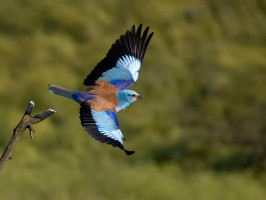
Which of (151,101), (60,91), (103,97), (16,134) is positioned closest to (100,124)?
(103,97)

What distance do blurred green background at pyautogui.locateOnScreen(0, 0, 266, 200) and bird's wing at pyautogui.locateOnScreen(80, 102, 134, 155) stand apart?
4043 millimetres

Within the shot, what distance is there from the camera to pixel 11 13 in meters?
11.0

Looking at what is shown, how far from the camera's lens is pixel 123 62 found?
383 centimetres

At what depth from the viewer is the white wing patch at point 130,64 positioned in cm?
378

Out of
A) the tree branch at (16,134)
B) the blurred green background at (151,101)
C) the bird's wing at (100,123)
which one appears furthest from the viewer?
the blurred green background at (151,101)

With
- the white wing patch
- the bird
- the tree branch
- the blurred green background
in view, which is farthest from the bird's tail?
the blurred green background

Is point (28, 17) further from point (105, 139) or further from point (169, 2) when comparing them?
point (105, 139)

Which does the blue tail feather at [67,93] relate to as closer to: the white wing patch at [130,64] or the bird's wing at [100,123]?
the bird's wing at [100,123]

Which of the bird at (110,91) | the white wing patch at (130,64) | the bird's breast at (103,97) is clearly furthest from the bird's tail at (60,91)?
the white wing patch at (130,64)

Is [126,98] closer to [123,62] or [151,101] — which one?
[123,62]

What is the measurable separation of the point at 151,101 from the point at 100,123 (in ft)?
21.9

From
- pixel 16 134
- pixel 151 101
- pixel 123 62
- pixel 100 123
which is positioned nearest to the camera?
pixel 16 134

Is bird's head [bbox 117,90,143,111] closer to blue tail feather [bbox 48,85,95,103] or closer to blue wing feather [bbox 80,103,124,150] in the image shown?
blue wing feather [bbox 80,103,124,150]

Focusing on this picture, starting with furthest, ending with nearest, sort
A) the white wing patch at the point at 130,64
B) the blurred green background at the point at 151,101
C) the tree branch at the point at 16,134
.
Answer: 1. the blurred green background at the point at 151,101
2. the white wing patch at the point at 130,64
3. the tree branch at the point at 16,134
